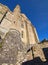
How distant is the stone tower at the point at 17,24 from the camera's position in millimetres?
26077

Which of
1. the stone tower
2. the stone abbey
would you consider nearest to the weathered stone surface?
the stone abbey

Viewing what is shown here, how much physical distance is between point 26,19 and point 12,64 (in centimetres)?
2126

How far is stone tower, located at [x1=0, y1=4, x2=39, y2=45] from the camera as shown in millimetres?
26077

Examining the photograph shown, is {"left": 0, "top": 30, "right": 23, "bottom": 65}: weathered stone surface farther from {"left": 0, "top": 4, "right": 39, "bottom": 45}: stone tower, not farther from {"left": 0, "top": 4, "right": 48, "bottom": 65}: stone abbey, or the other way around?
{"left": 0, "top": 4, "right": 39, "bottom": 45}: stone tower

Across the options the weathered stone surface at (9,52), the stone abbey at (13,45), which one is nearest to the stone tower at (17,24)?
the stone abbey at (13,45)

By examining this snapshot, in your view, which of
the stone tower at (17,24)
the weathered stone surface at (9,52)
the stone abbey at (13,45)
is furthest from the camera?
the stone tower at (17,24)

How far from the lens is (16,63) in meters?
15.9

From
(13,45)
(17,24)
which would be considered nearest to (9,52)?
(13,45)

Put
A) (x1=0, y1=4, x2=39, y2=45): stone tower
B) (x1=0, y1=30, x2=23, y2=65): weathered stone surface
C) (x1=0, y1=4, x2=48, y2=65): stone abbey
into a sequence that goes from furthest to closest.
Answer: (x1=0, y1=4, x2=39, y2=45): stone tower → (x1=0, y1=4, x2=48, y2=65): stone abbey → (x1=0, y1=30, x2=23, y2=65): weathered stone surface

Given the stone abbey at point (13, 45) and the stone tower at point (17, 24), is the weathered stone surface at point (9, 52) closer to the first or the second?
the stone abbey at point (13, 45)

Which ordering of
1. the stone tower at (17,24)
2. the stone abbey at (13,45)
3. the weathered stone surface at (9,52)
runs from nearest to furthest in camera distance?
the weathered stone surface at (9,52), the stone abbey at (13,45), the stone tower at (17,24)

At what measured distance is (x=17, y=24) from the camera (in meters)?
30.2

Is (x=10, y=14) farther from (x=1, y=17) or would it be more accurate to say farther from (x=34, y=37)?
(x=34, y=37)

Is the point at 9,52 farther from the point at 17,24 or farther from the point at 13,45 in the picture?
the point at 17,24
